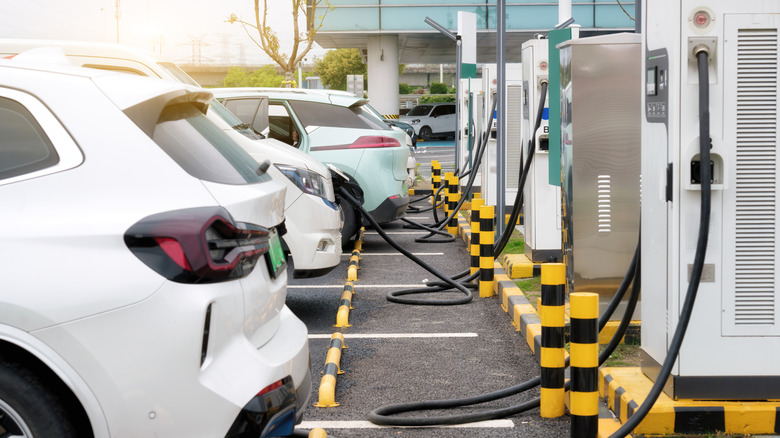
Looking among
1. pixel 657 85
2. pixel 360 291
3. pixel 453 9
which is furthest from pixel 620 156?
pixel 453 9

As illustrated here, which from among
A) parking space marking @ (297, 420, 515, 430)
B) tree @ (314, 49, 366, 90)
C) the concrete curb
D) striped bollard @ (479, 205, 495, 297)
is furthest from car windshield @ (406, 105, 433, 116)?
the concrete curb

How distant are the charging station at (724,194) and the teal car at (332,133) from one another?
251 inches

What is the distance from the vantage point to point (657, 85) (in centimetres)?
437

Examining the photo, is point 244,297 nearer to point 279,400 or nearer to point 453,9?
point 279,400

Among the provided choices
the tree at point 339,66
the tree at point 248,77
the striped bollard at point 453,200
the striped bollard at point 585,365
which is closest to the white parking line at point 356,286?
the striped bollard at point 453,200

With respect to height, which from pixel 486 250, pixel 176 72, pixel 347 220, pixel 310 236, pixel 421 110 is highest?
pixel 421 110

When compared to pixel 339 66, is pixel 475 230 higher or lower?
lower

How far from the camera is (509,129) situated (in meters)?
11.9

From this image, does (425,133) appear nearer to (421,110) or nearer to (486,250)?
(421,110)

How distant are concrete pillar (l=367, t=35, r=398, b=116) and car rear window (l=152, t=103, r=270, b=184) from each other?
Result: 100ft

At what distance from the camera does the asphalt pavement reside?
15.8 ft

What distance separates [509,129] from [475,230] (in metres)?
3.39

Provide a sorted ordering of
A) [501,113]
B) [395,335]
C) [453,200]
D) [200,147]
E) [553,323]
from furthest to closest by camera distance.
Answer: [453,200] → [501,113] → [395,335] → [553,323] → [200,147]

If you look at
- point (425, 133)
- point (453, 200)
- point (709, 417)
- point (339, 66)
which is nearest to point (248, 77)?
point (339, 66)
